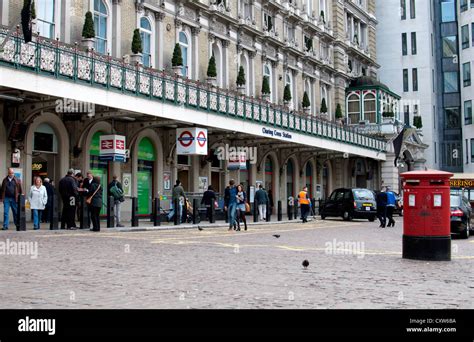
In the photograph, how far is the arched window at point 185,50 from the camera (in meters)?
33.3

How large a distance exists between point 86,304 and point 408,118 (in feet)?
204

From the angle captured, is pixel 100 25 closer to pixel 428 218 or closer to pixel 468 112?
pixel 428 218

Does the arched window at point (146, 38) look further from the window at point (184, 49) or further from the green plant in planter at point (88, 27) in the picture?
the green plant in planter at point (88, 27)

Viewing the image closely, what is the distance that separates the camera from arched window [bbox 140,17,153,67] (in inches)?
1200

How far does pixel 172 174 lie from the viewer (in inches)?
1235

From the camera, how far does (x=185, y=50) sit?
33688 millimetres

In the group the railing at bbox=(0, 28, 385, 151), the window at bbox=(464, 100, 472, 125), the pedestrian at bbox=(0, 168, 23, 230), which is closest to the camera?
the pedestrian at bbox=(0, 168, 23, 230)

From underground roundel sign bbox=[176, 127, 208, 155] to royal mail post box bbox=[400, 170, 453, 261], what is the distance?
58.4 feet

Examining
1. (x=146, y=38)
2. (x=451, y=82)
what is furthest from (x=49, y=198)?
(x=451, y=82)

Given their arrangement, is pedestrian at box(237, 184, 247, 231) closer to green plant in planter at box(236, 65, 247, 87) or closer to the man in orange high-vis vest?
the man in orange high-vis vest

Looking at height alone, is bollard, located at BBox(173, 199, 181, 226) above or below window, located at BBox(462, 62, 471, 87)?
below

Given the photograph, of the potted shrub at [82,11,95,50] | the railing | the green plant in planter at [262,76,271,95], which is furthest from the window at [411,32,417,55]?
the potted shrub at [82,11,95,50]

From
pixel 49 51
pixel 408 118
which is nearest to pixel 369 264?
pixel 49 51

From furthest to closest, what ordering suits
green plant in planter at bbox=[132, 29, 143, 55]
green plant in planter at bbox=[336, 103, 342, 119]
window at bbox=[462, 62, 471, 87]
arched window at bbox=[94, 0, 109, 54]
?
window at bbox=[462, 62, 471, 87], green plant in planter at bbox=[336, 103, 342, 119], green plant in planter at bbox=[132, 29, 143, 55], arched window at bbox=[94, 0, 109, 54]
